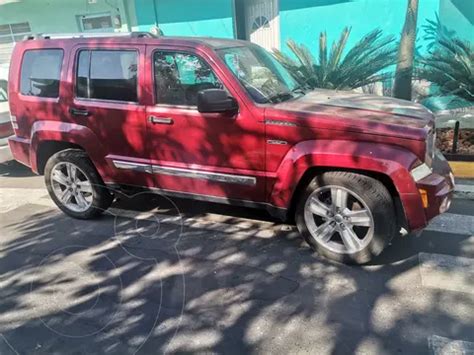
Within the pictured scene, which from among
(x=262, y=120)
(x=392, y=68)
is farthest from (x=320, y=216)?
(x=392, y=68)

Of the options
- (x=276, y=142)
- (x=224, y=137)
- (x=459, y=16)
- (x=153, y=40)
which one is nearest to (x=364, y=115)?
(x=276, y=142)

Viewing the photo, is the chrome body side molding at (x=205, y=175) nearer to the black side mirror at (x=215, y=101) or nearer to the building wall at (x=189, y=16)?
the black side mirror at (x=215, y=101)

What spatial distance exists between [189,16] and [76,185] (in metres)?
7.03

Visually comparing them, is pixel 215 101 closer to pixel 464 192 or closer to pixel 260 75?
pixel 260 75

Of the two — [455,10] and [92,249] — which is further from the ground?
[455,10]

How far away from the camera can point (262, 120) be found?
142 inches

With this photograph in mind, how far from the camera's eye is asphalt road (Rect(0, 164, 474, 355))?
9.17 ft

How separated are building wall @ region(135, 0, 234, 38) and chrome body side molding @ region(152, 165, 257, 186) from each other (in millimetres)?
6904

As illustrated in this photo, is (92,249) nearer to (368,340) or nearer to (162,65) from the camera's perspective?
(162,65)

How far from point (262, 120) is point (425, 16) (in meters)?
6.32

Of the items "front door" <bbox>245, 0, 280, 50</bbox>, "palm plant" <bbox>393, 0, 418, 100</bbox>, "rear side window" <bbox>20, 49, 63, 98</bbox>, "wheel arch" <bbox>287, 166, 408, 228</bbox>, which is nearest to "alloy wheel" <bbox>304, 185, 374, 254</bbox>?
"wheel arch" <bbox>287, 166, 408, 228</bbox>

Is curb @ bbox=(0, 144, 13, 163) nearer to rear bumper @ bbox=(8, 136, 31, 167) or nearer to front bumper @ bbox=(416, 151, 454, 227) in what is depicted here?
rear bumper @ bbox=(8, 136, 31, 167)

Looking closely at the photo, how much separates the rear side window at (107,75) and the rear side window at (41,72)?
33 centimetres

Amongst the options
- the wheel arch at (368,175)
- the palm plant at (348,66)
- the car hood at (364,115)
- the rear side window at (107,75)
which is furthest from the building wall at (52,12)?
the wheel arch at (368,175)
